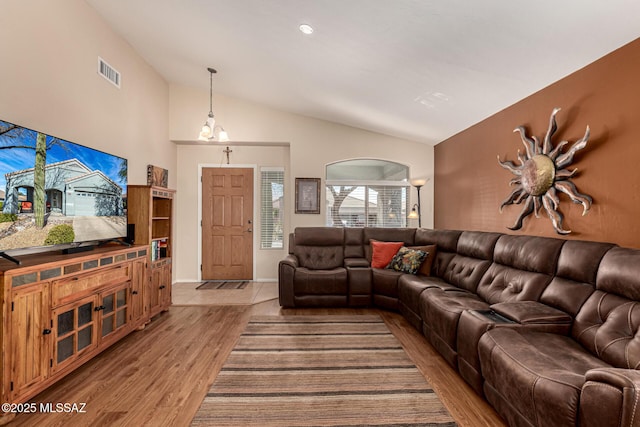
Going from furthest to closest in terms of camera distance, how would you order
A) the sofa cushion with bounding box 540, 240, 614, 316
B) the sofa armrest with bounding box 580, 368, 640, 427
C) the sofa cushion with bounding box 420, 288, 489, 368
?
the sofa cushion with bounding box 420, 288, 489, 368 → the sofa cushion with bounding box 540, 240, 614, 316 → the sofa armrest with bounding box 580, 368, 640, 427

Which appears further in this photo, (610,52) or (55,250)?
(55,250)

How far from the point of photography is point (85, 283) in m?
2.24

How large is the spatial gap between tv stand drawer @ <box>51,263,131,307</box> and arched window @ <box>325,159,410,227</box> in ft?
10.2

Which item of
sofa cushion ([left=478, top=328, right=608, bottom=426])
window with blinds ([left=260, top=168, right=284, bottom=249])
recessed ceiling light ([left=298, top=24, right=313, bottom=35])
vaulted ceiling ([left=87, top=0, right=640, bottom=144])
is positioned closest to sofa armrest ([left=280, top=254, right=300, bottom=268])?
window with blinds ([left=260, top=168, right=284, bottom=249])

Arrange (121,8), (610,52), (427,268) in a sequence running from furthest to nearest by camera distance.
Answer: (427,268), (121,8), (610,52)

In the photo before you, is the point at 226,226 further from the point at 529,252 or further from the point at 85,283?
the point at 529,252

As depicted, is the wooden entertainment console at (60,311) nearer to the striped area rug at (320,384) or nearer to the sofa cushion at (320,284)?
the striped area rug at (320,384)

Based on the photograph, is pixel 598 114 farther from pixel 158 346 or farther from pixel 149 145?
pixel 149 145

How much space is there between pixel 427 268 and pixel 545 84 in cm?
226

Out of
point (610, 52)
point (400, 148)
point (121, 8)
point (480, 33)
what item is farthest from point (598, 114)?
point (121, 8)

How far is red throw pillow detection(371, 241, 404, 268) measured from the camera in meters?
3.95

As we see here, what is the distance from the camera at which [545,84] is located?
253cm

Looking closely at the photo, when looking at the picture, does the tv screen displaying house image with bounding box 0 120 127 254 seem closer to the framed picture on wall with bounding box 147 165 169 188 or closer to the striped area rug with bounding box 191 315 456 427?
the framed picture on wall with bounding box 147 165 169 188

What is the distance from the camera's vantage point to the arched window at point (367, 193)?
503cm
